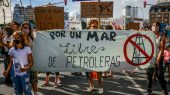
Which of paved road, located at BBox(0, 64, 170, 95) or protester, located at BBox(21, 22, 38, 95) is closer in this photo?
protester, located at BBox(21, 22, 38, 95)

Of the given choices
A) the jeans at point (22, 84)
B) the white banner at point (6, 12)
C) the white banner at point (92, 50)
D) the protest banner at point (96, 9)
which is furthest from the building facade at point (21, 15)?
the jeans at point (22, 84)

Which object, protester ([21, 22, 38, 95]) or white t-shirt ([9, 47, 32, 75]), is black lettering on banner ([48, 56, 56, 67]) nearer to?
protester ([21, 22, 38, 95])

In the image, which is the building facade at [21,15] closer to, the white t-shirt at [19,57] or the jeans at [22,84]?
the white t-shirt at [19,57]

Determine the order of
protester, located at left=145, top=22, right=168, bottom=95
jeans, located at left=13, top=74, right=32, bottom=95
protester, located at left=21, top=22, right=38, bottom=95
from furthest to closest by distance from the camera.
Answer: protester, located at left=145, top=22, right=168, bottom=95
protester, located at left=21, top=22, right=38, bottom=95
jeans, located at left=13, top=74, right=32, bottom=95

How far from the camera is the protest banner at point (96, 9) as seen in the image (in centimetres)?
1667

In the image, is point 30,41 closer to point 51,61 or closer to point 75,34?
point 51,61

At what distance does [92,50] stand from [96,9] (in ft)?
20.9

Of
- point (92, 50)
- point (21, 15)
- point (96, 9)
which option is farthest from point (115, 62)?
point (21, 15)

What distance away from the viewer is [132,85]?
498 inches

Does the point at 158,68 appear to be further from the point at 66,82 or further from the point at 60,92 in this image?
the point at 66,82

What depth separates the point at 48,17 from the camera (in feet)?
40.1

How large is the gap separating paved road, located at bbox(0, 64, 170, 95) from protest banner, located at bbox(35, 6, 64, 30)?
1712 millimetres

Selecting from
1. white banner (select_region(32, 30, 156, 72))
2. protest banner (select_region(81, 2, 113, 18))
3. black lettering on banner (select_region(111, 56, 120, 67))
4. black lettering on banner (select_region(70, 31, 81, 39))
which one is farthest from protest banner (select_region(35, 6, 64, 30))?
protest banner (select_region(81, 2, 113, 18))

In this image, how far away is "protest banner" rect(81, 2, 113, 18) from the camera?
16672 mm
